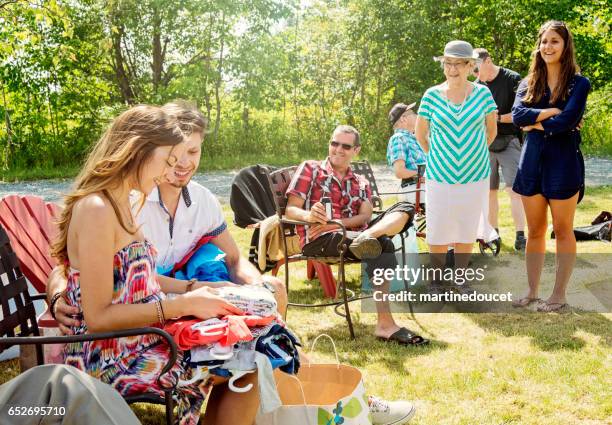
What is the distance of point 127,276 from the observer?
232cm

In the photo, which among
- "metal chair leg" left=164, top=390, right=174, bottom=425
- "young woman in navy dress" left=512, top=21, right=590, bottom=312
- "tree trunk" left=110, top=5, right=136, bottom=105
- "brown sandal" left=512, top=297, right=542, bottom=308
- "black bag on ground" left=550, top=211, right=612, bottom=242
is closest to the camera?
"metal chair leg" left=164, top=390, right=174, bottom=425

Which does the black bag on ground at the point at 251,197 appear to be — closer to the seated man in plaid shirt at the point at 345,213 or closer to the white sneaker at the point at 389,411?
the seated man in plaid shirt at the point at 345,213

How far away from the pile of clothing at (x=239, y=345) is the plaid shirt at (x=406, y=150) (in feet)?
12.9

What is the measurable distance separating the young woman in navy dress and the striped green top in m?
0.28

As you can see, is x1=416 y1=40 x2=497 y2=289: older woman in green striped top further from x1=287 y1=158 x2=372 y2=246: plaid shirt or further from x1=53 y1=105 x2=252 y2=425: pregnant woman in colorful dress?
x1=53 y1=105 x2=252 y2=425: pregnant woman in colorful dress

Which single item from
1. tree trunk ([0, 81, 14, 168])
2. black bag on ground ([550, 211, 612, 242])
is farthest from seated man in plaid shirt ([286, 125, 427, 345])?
tree trunk ([0, 81, 14, 168])

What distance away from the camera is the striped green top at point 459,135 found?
15.8 ft

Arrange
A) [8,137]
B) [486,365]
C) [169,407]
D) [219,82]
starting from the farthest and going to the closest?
[219,82] → [8,137] → [486,365] → [169,407]

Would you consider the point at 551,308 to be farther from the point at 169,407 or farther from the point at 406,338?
the point at 169,407

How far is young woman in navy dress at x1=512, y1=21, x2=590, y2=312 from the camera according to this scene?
14.4 feet

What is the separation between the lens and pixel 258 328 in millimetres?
2383

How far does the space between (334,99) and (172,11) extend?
3417 mm

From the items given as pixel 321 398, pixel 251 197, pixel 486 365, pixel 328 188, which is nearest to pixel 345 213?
pixel 328 188

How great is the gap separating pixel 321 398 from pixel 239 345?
64 cm
